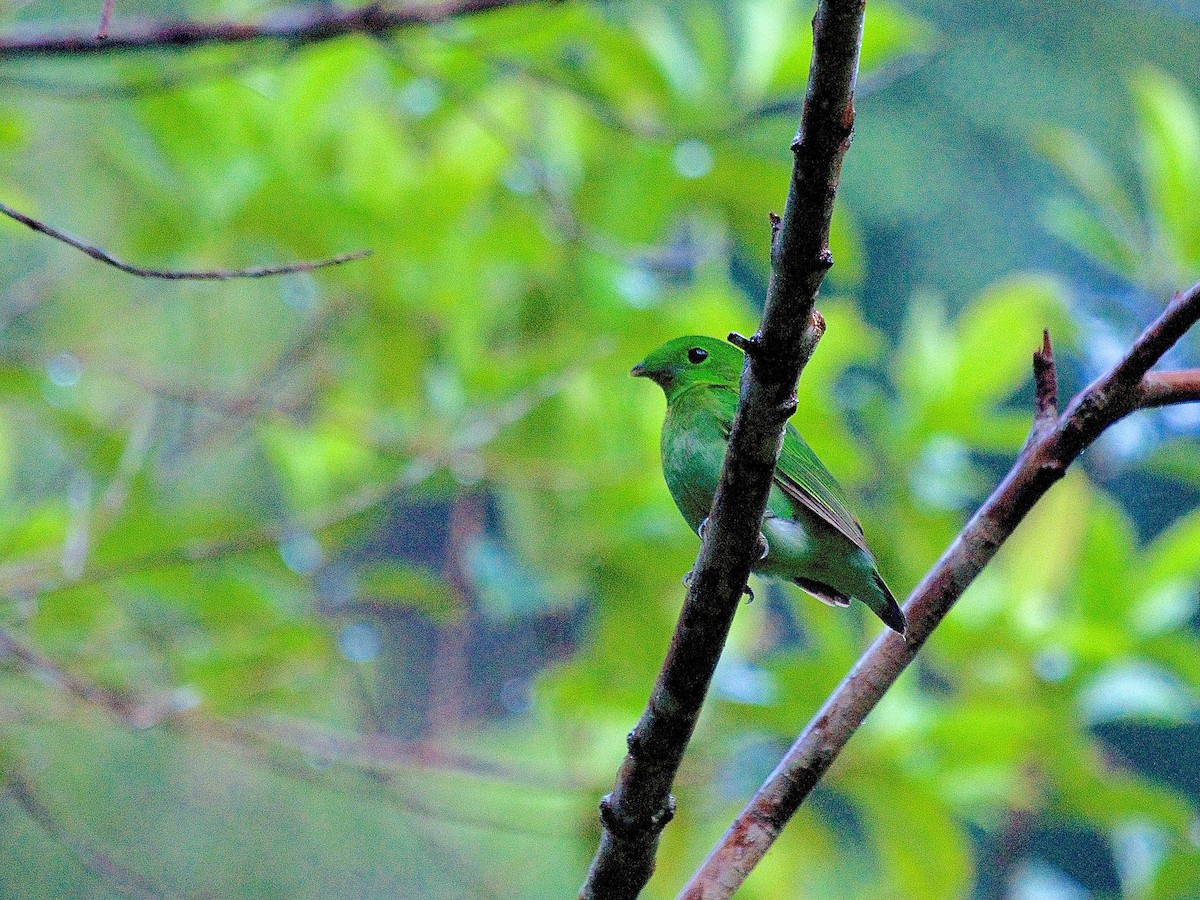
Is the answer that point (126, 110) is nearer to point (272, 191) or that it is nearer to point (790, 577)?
point (272, 191)

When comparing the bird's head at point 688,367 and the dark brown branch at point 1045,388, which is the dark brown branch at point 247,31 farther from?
the dark brown branch at point 1045,388

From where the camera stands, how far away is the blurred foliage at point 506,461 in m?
2.25

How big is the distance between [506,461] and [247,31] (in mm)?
911

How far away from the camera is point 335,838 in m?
3.46

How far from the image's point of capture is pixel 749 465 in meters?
0.85

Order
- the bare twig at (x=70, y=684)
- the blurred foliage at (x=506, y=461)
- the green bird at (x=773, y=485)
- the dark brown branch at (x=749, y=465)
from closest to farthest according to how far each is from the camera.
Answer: the dark brown branch at (x=749, y=465)
the green bird at (x=773, y=485)
the bare twig at (x=70, y=684)
the blurred foliage at (x=506, y=461)

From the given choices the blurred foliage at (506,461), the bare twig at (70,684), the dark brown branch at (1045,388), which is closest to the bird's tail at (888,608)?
the dark brown branch at (1045,388)

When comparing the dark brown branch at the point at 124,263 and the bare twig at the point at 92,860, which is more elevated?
the dark brown branch at the point at 124,263

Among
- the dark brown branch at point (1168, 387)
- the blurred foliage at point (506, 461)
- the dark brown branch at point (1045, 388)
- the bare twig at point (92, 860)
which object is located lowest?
the bare twig at point (92, 860)

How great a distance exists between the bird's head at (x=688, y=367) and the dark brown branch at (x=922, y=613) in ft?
1.17

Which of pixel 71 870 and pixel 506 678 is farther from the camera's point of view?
pixel 71 870

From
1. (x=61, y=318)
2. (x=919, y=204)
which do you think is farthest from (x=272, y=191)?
(x=919, y=204)

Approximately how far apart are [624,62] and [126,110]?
Result: 1.09 metres

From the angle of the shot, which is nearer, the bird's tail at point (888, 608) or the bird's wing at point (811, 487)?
the bird's tail at point (888, 608)
